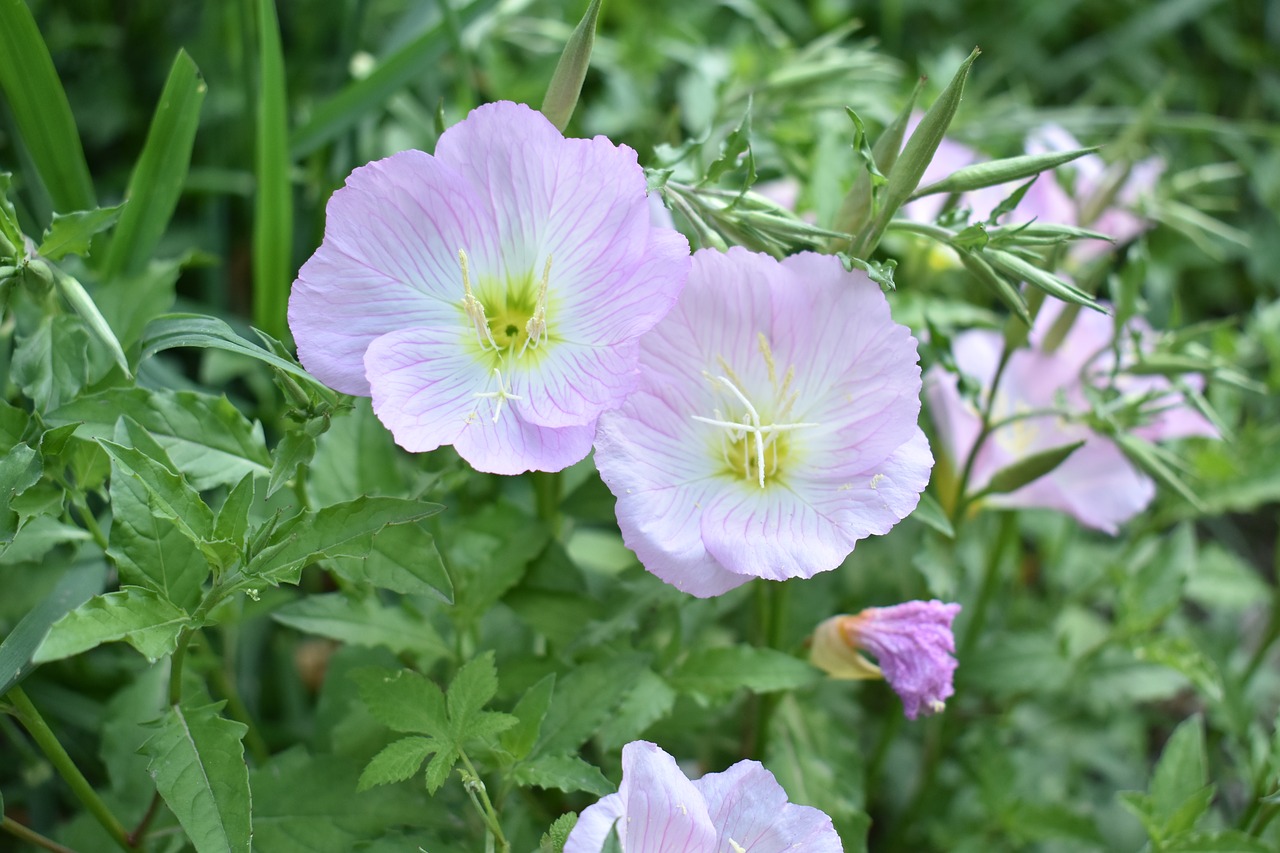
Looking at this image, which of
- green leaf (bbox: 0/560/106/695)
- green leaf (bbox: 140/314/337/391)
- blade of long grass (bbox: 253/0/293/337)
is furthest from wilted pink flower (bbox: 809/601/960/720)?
blade of long grass (bbox: 253/0/293/337)

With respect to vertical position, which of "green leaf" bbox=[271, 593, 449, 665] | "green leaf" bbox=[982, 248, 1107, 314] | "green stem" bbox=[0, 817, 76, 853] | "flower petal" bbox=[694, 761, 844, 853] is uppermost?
"green leaf" bbox=[982, 248, 1107, 314]

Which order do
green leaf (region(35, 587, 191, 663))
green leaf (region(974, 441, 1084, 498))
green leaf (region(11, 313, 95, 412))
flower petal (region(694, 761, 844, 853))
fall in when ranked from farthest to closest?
green leaf (region(974, 441, 1084, 498)) → green leaf (region(11, 313, 95, 412)) → flower petal (region(694, 761, 844, 853)) → green leaf (region(35, 587, 191, 663))

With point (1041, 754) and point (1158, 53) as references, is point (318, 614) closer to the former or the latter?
point (1041, 754)

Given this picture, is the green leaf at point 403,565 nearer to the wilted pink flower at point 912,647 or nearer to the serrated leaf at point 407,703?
the serrated leaf at point 407,703

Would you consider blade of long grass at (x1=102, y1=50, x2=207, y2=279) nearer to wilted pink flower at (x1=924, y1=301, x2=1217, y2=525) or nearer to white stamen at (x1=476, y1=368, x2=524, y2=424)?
white stamen at (x1=476, y1=368, x2=524, y2=424)

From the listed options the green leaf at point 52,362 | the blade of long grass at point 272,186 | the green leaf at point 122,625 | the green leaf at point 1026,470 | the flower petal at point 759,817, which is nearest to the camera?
the green leaf at point 122,625

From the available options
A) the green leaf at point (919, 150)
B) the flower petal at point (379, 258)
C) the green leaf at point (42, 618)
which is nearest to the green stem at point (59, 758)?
the green leaf at point (42, 618)

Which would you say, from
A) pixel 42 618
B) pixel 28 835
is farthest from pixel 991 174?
pixel 28 835
